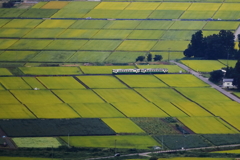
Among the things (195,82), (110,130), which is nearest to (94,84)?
(195,82)

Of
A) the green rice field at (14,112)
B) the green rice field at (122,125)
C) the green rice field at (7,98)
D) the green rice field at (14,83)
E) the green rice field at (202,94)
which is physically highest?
the green rice field at (14,83)

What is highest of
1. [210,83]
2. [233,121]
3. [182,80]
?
[182,80]

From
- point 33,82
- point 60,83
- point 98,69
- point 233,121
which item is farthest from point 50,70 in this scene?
point 233,121

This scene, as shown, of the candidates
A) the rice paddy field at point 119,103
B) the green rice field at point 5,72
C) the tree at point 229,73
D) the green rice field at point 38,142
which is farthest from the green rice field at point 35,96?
the tree at point 229,73

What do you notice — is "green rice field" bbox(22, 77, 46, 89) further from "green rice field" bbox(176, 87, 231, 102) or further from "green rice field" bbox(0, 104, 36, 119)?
"green rice field" bbox(176, 87, 231, 102)

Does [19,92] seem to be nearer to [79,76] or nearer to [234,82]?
[79,76]

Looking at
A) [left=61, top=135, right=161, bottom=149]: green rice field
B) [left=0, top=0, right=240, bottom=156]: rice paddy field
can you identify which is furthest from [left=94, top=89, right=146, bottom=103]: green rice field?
[left=61, top=135, right=161, bottom=149]: green rice field

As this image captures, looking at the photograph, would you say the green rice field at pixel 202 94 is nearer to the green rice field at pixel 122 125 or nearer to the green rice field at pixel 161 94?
the green rice field at pixel 161 94

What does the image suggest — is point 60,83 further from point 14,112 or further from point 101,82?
point 14,112
